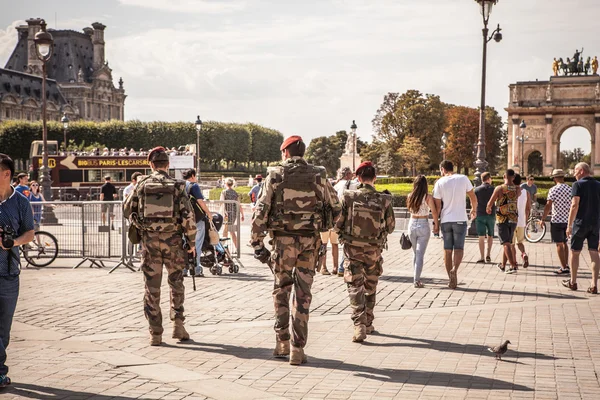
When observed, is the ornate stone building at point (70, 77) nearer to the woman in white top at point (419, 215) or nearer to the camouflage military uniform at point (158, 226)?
the woman in white top at point (419, 215)

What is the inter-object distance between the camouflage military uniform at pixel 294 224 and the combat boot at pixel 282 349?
0.95 ft

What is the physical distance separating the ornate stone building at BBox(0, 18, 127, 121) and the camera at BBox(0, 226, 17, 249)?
12922cm

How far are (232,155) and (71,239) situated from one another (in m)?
99.6

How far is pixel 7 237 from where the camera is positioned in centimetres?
716

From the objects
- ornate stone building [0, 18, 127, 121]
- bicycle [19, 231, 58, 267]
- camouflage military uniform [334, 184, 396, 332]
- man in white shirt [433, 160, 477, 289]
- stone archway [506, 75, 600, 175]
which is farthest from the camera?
ornate stone building [0, 18, 127, 121]

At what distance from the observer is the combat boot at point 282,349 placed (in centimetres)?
843

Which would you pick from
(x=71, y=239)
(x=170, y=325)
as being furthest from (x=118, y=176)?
(x=170, y=325)

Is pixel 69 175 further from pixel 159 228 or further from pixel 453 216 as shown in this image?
pixel 159 228

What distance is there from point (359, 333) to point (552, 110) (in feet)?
266

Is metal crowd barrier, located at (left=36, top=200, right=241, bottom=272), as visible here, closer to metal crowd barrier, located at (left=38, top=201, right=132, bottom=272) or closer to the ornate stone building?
metal crowd barrier, located at (left=38, top=201, right=132, bottom=272)

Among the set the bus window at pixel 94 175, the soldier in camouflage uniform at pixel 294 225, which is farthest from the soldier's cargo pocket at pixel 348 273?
the bus window at pixel 94 175

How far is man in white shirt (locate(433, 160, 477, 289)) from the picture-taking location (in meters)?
13.6

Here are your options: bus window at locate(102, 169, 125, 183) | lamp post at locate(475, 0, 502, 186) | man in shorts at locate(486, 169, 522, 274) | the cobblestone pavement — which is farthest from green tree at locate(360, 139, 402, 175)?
the cobblestone pavement

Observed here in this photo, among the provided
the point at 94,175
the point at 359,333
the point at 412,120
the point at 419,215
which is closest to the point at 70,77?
the point at 412,120
